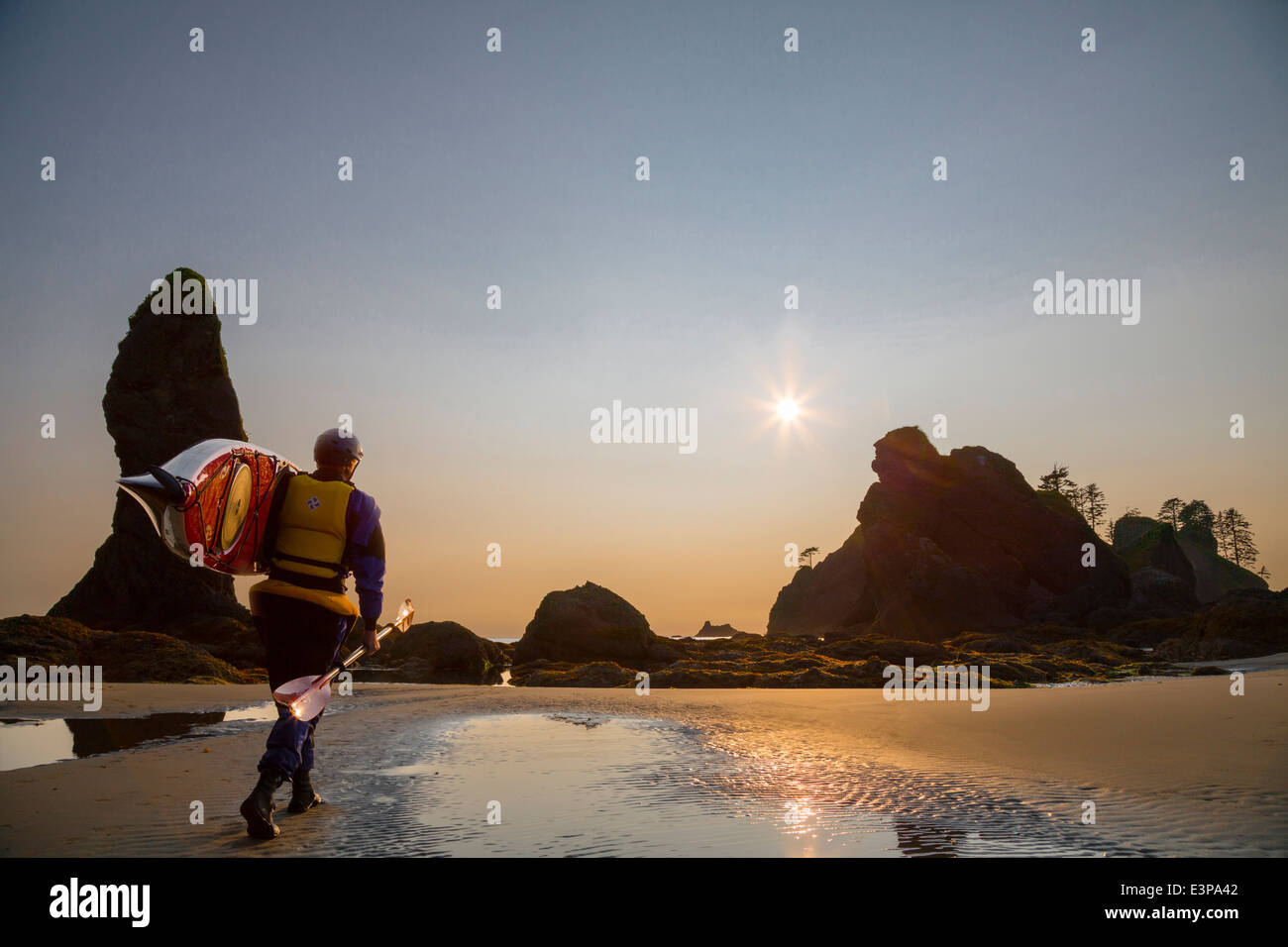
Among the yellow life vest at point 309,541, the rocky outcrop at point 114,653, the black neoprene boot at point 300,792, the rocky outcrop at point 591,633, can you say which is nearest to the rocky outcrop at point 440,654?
the rocky outcrop at point 591,633

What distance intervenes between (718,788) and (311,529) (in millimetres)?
3933

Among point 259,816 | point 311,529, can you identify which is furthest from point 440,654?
point 259,816

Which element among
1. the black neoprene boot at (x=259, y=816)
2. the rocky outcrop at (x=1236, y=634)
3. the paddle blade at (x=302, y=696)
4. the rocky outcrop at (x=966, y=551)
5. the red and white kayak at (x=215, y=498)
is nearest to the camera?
the black neoprene boot at (x=259, y=816)

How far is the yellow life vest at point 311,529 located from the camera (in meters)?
5.71

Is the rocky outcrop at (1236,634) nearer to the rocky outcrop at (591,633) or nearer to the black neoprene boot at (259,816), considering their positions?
the rocky outcrop at (591,633)

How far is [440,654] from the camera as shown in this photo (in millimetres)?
33250

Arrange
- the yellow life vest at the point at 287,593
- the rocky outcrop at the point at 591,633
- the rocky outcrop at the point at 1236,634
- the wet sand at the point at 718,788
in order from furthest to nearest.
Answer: the rocky outcrop at the point at 591,633
the rocky outcrop at the point at 1236,634
the yellow life vest at the point at 287,593
the wet sand at the point at 718,788

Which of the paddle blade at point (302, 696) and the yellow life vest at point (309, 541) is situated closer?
the paddle blade at point (302, 696)

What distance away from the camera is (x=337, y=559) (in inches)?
229

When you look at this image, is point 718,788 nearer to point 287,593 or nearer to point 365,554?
point 365,554

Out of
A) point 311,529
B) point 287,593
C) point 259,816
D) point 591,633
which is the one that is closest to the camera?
point 259,816

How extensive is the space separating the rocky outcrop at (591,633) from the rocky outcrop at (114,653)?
1494cm
